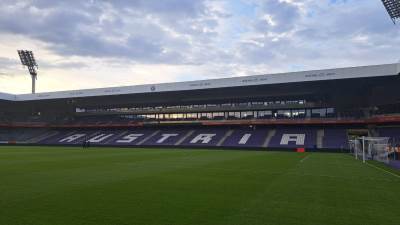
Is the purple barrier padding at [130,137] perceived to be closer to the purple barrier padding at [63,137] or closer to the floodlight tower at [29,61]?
the purple barrier padding at [63,137]

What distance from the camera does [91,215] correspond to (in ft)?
24.0

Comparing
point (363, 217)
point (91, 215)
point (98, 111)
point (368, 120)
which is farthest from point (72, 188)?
point (98, 111)

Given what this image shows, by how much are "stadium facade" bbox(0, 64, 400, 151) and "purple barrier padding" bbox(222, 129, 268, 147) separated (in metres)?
0.16

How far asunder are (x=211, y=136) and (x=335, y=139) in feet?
64.9

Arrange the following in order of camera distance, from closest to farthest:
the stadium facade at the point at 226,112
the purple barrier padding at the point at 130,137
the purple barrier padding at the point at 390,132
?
the purple barrier padding at the point at 390,132 → the stadium facade at the point at 226,112 → the purple barrier padding at the point at 130,137

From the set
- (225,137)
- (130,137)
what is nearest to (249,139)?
(225,137)

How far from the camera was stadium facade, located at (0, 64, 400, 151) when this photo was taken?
1863 inches

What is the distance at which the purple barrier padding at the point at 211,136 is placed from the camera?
53.8 metres

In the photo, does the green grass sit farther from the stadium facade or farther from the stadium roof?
the stadium facade

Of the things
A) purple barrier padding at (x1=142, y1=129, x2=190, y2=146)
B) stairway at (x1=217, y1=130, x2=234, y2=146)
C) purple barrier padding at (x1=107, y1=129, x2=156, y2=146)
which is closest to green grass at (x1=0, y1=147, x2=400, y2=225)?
stairway at (x1=217, y1=130, x2=234, y2=146)

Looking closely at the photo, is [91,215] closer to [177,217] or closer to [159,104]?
[177,217]

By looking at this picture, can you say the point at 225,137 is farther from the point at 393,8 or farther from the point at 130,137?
the point at 393,8

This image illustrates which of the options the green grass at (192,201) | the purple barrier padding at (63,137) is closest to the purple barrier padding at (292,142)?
the purple barrier padding at (63,137)

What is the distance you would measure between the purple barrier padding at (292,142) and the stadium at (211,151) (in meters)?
0.16
